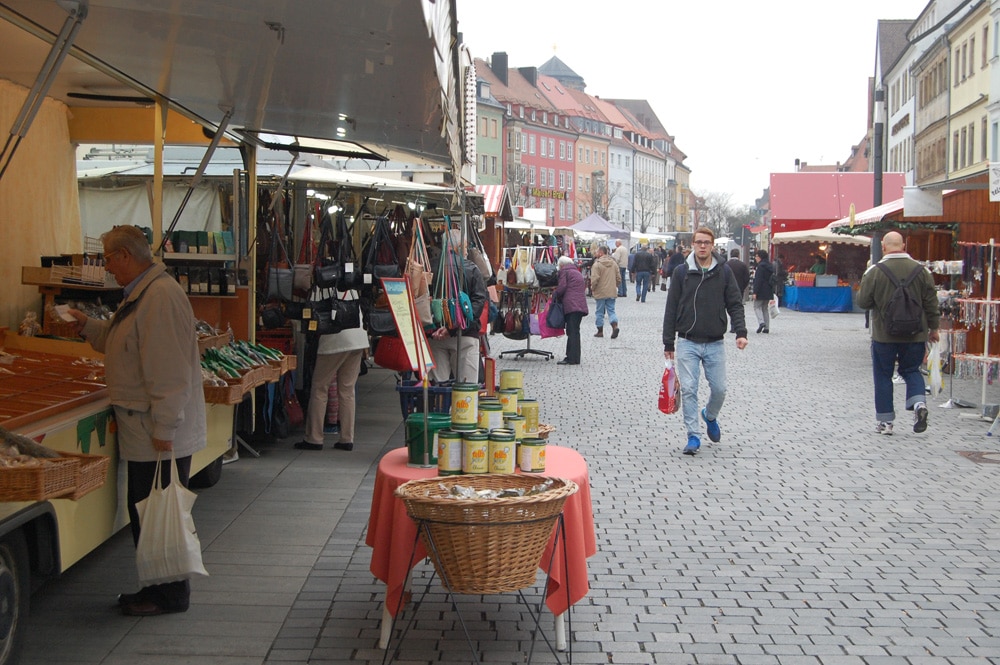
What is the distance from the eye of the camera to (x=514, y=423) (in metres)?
5.37

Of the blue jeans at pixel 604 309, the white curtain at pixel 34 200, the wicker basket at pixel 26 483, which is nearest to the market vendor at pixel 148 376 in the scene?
the wicker basket at pixel 26 483

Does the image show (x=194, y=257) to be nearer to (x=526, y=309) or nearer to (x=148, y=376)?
(x=148, y=376)

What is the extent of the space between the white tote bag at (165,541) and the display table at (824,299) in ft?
97.5

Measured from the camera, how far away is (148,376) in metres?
5.14

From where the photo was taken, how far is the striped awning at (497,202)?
719 inches

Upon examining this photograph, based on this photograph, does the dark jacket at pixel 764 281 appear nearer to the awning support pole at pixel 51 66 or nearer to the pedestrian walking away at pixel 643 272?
the pedestrian walking away at pixel 643 272

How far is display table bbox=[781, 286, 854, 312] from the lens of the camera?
3262cm

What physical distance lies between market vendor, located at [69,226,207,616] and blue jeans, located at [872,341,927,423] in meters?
7.34

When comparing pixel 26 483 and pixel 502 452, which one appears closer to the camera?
pixel 26 483

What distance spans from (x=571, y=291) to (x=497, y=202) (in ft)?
8.13

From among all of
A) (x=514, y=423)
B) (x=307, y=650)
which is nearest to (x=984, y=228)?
(x=514, y=423)

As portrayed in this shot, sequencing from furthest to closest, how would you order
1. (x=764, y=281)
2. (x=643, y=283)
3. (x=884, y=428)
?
(x=643, y=283) < (x=764, y=281) < (x=884, y=428)

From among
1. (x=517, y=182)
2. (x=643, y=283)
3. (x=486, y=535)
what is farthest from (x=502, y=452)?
(x=517, y=182)

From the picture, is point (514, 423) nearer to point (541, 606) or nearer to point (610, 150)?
point (541, 606)
